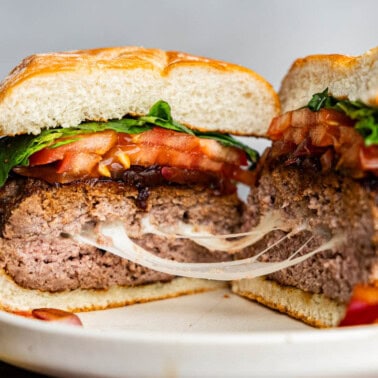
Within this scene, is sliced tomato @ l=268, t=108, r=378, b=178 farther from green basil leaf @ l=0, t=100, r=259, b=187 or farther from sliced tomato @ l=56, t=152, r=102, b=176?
sliced tomato @ l=56, t=152, r=102, b=176

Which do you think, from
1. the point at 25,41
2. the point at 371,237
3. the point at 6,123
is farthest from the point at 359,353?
the point at 25,41

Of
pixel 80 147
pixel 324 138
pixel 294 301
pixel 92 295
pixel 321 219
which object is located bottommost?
A: pixel 92 295

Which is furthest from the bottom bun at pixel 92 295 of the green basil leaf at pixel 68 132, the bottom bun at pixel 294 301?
the green basil leaf at pixel 68 132

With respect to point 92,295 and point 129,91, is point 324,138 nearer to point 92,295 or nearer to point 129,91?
point 129,91

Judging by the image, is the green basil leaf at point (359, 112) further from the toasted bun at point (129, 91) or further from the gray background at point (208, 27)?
the gray background at point (208, 27)

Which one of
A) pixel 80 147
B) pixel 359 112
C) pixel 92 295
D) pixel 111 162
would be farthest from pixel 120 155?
pixel 359 112

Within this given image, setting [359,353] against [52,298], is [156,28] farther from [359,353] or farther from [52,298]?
[359,353]
